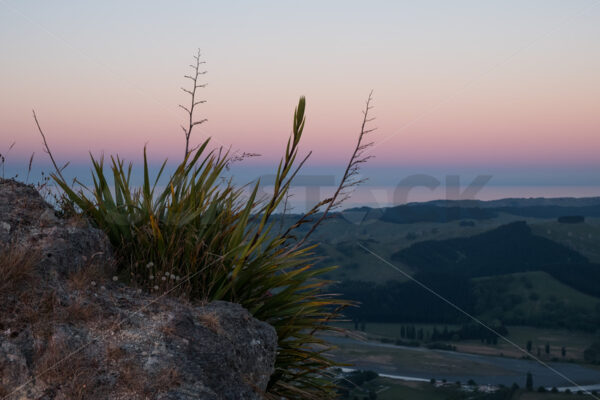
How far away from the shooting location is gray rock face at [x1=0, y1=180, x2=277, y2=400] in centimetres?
306

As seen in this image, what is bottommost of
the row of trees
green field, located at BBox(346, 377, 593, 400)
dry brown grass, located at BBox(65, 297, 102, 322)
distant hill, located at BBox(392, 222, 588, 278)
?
green field, located at BBox(346, 377, 593, 400)

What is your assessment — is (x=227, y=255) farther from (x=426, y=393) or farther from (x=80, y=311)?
(x=426, y=393)

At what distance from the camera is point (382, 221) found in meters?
144

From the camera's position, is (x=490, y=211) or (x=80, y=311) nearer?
(x=80, y=311)

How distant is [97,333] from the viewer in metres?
3.41

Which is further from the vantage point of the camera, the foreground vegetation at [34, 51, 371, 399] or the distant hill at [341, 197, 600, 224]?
the distant hill at [341, 197, 600, 224]

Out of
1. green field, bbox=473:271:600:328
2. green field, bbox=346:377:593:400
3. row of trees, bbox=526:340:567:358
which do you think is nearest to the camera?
green field, bbox=346:377:593:400

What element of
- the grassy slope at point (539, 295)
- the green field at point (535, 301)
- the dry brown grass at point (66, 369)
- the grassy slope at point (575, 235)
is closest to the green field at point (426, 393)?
the green field at point (535, 301)

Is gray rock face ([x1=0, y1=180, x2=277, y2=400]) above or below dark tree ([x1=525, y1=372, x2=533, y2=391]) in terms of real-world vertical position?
above

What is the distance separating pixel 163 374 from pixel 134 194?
2.48 metres

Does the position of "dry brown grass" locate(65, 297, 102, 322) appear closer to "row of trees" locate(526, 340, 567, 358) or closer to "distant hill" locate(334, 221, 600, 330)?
"distant hill" locate(334, 221, 600, 330)

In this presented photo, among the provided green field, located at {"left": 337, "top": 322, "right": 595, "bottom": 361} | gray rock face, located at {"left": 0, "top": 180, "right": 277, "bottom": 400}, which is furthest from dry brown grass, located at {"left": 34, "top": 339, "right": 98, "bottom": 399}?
→ green field, located at {"left": 337, "top": 322, "right": 595, "bottom": 361}

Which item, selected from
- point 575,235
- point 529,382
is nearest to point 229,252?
point 529,382

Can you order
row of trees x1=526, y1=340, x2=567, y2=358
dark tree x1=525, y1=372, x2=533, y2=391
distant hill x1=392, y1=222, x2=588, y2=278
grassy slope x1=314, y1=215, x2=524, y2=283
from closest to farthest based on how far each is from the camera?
dark tree x1=525, y1=372, x2=533, y2=391, row of trees x1=526, y1=340, x2=567, y2=358, grassy slope x1=314, y1=215, x2=524, y2=283, distant hill x1=392, y1=222, x2=588, y2=278
